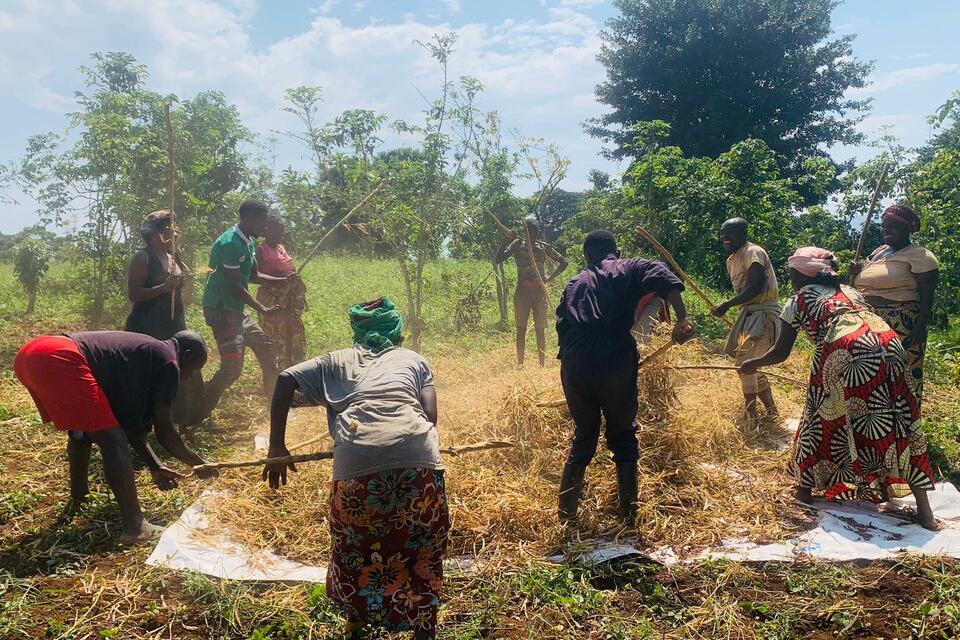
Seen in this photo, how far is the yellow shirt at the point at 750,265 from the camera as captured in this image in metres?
5.01

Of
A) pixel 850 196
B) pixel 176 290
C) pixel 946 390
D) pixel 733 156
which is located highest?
pixel 733 156

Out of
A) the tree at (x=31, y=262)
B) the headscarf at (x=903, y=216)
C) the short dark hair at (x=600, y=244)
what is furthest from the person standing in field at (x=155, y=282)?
the tree at (x=31, y=262)

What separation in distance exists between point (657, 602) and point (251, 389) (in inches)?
188

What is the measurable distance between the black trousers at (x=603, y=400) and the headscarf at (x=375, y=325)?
3.68ft

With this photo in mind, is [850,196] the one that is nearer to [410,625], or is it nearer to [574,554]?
[574,554]

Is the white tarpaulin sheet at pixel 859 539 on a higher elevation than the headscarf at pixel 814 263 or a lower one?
lower

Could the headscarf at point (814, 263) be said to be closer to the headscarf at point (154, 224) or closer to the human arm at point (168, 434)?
the human arm at point (168, 434)

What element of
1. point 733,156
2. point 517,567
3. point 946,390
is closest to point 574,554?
point 517,567

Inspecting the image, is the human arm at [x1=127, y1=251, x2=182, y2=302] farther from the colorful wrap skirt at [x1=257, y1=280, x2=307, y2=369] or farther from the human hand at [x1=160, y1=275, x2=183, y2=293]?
the colorful wrap skirt at [x1=257, y1=280, x2=307, y2=369]

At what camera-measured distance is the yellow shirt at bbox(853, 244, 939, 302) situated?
4410 mm

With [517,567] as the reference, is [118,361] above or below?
above

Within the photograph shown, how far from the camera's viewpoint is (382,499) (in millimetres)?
2457

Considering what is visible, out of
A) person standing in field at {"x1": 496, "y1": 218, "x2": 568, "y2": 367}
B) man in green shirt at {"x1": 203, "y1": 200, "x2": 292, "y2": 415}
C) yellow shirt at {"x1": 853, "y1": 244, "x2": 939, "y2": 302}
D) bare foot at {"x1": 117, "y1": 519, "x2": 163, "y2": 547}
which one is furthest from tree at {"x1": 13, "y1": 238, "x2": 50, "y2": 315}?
yellow shirt at {"x1": 853, "y1": 244, "x2": 939, "y2": 302}

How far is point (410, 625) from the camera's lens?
2520mm
